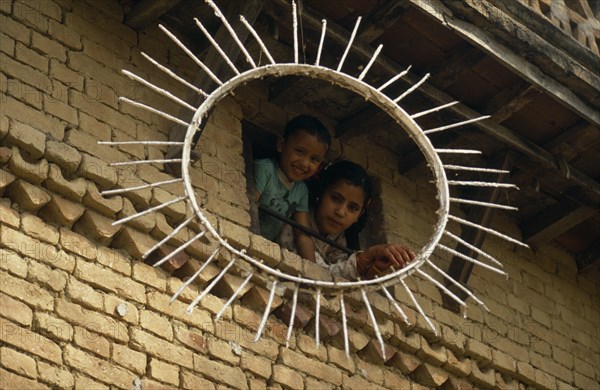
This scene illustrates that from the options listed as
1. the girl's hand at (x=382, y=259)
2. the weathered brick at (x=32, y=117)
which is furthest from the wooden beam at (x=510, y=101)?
the weathered brick at (x=32, y=117)

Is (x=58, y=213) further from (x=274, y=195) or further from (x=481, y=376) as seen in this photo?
(x=481, y=376)

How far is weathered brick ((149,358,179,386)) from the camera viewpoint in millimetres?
7531

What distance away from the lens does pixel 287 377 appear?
814 centimetres

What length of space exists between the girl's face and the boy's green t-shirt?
0.18 meters

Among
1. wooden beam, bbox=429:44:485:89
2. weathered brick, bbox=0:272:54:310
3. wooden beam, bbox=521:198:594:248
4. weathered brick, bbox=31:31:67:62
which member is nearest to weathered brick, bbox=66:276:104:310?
weathered brick, bbox=0:272:54:310

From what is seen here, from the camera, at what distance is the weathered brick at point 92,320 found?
24.1ft

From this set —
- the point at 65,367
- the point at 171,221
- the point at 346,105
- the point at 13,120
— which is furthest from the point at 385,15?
the point at 65,367

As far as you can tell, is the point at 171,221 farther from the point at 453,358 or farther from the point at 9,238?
the point at 453,358

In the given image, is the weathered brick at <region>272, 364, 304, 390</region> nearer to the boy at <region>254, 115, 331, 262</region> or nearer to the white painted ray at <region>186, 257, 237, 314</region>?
the white painted ray at <region>186, 257, 237, 314</region>

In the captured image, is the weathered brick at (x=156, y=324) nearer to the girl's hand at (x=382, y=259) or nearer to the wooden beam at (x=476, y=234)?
the girl's hand at (x=382, y=259)

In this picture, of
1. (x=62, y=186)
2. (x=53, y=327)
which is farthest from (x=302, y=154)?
(x=53, y=327)

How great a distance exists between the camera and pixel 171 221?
8.14 metres

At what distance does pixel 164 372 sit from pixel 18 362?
838 millimetres

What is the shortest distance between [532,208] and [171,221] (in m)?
3.18
